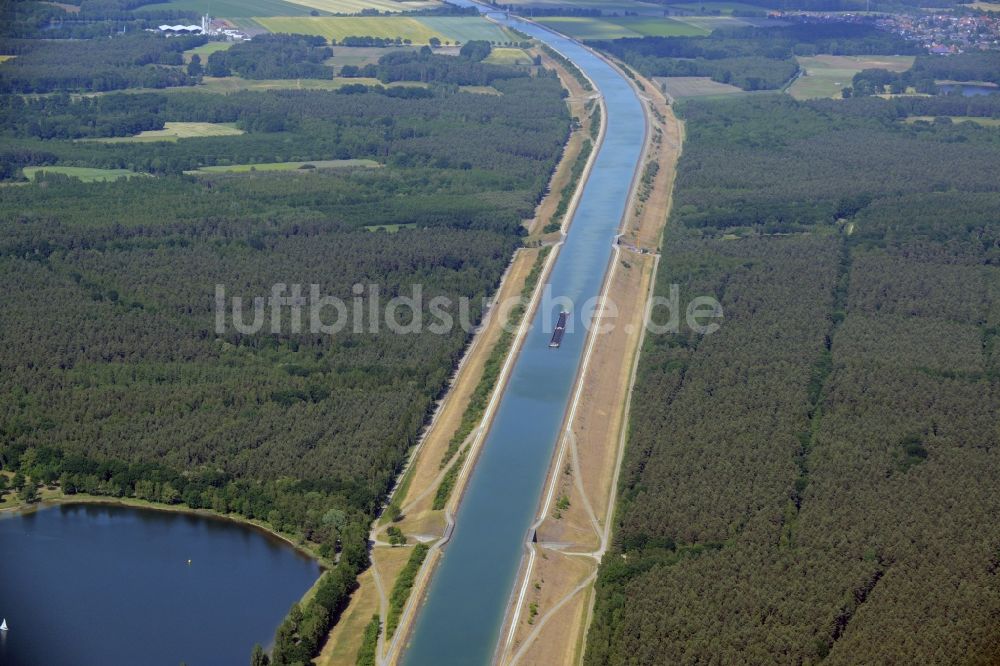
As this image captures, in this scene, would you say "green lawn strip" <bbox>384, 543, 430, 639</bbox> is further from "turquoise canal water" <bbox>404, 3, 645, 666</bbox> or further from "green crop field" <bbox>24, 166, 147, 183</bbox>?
"green crop field" <bbox>24, 166, 147, 183</bbox>

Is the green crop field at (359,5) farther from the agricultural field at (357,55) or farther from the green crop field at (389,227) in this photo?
the green crop field at (389,227)

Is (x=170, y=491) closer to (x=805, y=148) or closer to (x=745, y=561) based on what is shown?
(x=745, y=561)

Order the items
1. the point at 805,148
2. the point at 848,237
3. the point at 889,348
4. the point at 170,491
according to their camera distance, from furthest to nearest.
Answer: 1. the point at 805,148
2. the point at 848,237
3. the point at 889,348
4. the point at 170,491

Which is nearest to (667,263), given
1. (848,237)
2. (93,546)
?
(848,237)

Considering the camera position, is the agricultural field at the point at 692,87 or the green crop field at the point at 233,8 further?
the green crop field at the point at 233,8

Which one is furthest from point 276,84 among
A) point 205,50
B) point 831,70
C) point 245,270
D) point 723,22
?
point 723,22

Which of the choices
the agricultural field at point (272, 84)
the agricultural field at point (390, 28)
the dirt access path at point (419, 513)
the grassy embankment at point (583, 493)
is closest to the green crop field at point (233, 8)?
the agricultural field at point (390, 28)

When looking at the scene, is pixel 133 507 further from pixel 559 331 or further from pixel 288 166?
pixel 288 166
